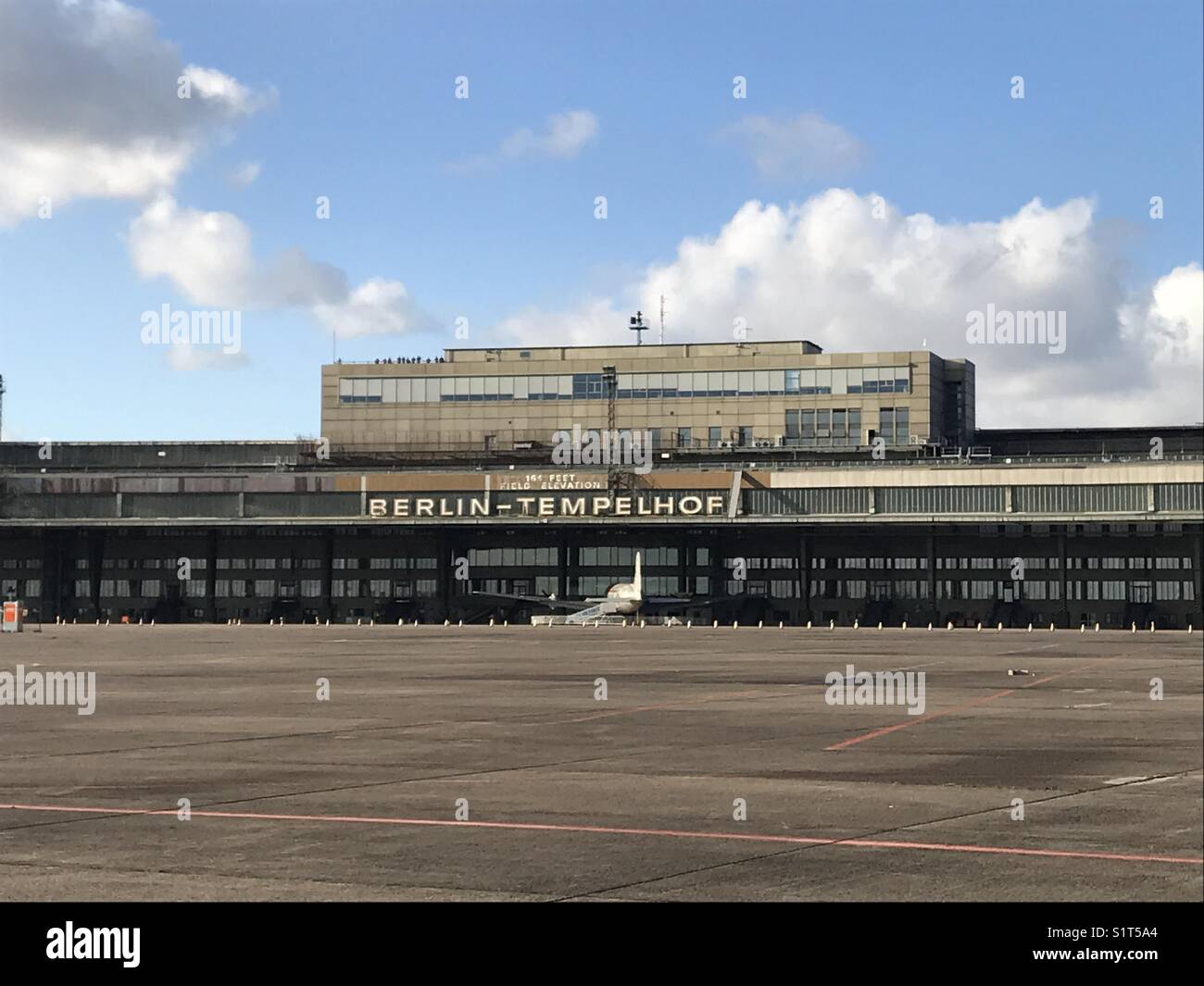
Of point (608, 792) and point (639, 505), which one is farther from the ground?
point (639, 505)

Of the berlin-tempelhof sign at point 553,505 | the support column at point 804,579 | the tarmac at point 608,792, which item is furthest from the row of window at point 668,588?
the tarmac at point 608,792

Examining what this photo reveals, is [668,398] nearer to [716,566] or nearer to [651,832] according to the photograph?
[716,566]

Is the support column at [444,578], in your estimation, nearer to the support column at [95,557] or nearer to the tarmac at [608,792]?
the support column at [95,557]

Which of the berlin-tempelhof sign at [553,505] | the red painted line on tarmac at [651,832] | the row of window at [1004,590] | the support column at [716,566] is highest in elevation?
the berlin-tempelhof sign at [553,505]

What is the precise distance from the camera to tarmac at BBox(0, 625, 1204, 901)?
52.0 ft

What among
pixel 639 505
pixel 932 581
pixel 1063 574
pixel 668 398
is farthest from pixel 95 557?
pixel 1063 574

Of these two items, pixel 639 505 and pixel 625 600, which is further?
pixel 639 505

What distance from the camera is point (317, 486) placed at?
149 metres

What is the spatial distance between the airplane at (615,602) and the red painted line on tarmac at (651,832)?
10746cm

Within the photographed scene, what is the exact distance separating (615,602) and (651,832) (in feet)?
372

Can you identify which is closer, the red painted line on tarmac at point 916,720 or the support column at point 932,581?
the red painted line on tarmac at point 916,720

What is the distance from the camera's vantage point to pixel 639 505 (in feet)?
468

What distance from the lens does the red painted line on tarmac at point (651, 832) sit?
16.7 m
